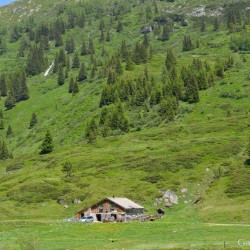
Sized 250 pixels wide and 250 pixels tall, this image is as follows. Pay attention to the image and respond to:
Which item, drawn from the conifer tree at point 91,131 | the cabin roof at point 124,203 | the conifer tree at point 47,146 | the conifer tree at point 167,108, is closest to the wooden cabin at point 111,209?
the cabin roof at point 124,203

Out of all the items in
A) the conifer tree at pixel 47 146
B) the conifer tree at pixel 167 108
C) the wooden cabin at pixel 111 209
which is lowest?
the conifer tree at pixel 167 108

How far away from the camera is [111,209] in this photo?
103625 mm

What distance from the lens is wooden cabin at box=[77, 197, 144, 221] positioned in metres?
103

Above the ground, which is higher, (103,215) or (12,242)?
(12,242)

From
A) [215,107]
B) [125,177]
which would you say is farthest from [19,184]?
[215,107]

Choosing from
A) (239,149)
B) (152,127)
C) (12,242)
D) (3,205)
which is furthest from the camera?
(152,127)

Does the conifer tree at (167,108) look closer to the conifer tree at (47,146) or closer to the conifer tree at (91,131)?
the conifer tree at (91,131)

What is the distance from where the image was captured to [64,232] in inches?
3120

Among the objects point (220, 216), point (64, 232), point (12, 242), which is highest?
point (12, 242)

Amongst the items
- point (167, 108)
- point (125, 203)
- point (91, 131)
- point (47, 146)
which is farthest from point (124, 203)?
point (167, 108)

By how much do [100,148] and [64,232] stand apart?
288 ft

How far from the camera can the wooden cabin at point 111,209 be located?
103125mm

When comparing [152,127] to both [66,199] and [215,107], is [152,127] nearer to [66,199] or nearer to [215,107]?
[215,107]

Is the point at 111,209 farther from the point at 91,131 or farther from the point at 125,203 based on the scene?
the point at 91,131
